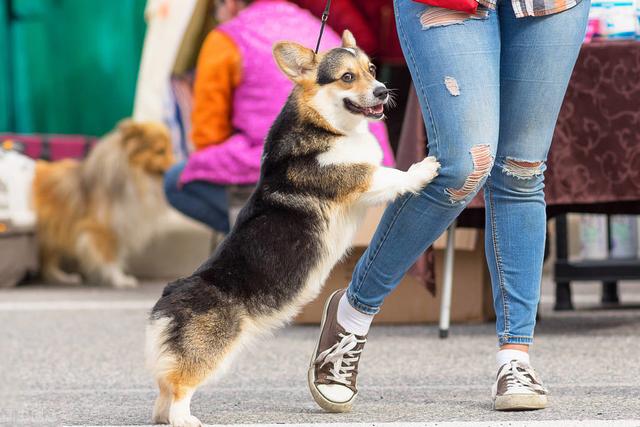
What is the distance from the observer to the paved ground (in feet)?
11.1

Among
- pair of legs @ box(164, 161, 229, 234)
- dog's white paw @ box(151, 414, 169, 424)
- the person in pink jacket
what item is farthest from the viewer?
pair of legs @ box(164, 161, 229, 234)

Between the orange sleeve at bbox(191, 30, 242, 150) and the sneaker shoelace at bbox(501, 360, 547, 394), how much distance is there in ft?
10.3

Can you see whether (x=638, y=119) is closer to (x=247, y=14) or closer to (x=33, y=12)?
(x=247, y=14)

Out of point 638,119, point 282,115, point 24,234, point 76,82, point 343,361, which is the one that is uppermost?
point 282,115

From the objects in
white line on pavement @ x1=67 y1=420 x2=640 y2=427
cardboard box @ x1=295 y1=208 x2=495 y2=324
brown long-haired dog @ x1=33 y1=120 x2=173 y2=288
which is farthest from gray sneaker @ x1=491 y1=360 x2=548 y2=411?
brown long-haired dog @ x1=33 y1=120 x2=173 y2=288

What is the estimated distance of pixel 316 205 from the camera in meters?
3.31

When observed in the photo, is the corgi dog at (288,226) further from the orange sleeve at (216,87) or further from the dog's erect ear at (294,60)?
the orange sleeve at (216,87)

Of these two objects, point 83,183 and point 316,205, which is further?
point 83,183

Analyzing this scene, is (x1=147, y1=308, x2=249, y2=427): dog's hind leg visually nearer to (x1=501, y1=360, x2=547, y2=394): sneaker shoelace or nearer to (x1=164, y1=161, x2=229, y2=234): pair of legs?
(x1=501, y1=360, x2=547, y2=394): sneaker shoelace

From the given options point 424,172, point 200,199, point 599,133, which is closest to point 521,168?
point 424,172

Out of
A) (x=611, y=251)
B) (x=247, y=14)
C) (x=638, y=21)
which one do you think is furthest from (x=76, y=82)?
(x=638, y=21)

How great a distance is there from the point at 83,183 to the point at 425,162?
5166 mm

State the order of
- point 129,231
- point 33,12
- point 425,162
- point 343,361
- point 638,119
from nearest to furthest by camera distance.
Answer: point 425,162 → point 343,361 → point 638,119 → point 129,231 → point 33,12

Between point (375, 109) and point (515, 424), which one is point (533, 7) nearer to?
point (375, 109)
